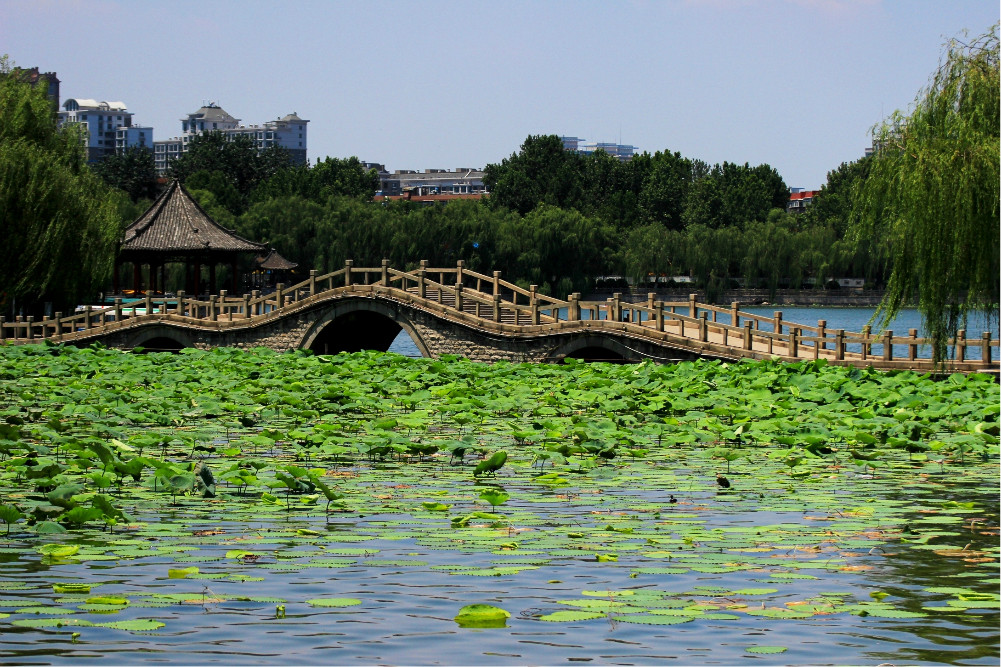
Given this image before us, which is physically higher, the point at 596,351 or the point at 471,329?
the point at 471,329

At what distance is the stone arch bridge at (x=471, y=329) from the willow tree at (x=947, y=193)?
1.54 m

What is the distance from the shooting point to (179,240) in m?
39.4

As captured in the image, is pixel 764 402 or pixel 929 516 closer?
pixel 929 516

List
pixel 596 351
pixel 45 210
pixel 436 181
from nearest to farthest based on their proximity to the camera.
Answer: pixel 596 351
pixel 45 210
pixel 436 181

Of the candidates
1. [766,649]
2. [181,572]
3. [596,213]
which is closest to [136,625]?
[181,572]

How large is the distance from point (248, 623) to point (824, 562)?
2950 millimetres

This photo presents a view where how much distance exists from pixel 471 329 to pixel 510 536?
2102 centimetres

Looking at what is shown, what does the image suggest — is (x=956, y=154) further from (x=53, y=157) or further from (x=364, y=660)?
(x=53, y=157)

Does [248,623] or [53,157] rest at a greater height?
[53,157]

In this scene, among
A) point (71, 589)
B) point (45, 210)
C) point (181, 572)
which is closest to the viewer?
point (71, 589)

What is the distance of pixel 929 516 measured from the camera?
26.2 ft

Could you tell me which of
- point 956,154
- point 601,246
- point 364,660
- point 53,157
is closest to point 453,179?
point 601,246

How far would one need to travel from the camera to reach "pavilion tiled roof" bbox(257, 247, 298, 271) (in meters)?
55.6

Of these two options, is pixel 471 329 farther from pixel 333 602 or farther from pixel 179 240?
pixel 333 602
